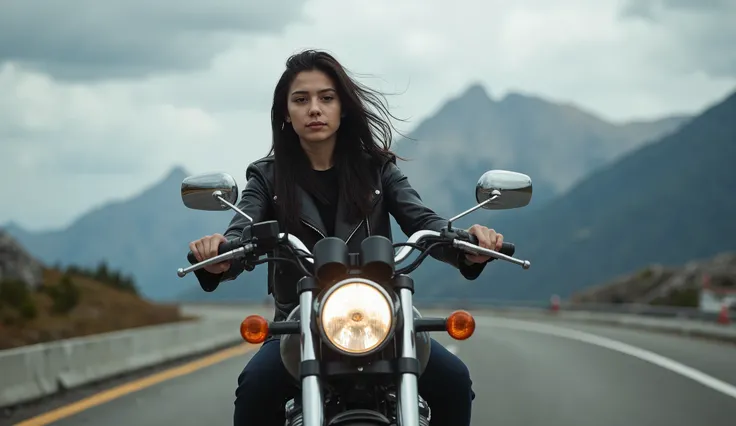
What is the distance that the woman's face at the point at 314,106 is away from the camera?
15.0ft

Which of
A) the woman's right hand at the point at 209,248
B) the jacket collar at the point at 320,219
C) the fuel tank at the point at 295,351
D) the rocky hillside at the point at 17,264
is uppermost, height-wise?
the rocky hillside at the point at 17,264

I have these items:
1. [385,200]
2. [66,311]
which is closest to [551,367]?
[385,200]

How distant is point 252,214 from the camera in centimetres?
449

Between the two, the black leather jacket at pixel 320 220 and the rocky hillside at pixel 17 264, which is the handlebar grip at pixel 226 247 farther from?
the rocky hillside at pixel 17 264

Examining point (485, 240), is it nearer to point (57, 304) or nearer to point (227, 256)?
point (227, 256)

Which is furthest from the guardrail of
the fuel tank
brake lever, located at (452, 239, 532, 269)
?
brake lever, located at (452, 239, 532, 269)

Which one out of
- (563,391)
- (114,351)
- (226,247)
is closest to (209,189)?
(226,247)

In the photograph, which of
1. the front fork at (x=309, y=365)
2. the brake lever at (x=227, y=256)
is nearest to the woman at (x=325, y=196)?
the brake lever at (x=227, y=256)

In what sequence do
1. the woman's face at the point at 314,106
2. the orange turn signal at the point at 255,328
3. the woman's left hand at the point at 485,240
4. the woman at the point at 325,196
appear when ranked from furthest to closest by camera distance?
1. the woman's face at the point at 314,106
2. the woman at the point at 325,196
3. the woman's left hand at the point at 485,240
4. the orange turn signal at the point at 255,328

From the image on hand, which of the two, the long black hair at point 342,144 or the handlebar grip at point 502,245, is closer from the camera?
the handlebar grip at point 502,245

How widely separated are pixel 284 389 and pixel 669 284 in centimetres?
4610

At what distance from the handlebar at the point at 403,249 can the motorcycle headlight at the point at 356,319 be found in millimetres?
352

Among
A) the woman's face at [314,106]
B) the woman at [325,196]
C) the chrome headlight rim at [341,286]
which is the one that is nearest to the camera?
the chrome headlight rim at [341,286]

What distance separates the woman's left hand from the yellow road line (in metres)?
6.22
